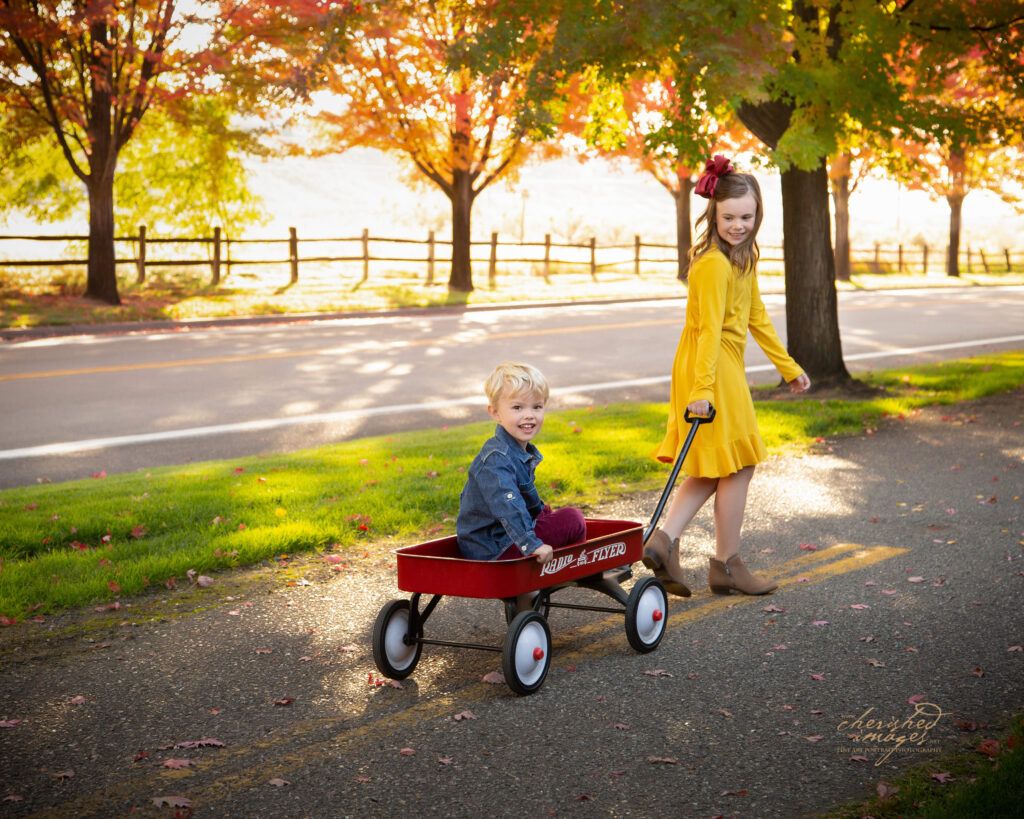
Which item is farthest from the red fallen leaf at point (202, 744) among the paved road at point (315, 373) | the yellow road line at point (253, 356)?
the yellow road line at point (253, 356)

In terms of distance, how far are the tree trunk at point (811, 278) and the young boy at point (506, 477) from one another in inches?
326

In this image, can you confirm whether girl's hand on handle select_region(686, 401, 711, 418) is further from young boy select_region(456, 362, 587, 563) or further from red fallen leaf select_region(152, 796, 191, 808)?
red fallen leaf select_region(152, 796, 191, 808)

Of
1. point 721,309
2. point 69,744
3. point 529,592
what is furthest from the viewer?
point 721,309

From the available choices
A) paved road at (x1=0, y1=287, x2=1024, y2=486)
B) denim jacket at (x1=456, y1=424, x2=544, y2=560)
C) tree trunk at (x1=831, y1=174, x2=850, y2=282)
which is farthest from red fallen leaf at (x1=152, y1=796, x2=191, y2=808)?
tree trunk at (x1=831, y1=174, x2=850, y2=282)

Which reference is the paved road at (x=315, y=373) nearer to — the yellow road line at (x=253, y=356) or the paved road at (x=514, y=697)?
the yellow road line at (x=253, y=356)

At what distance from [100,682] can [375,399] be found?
25.8ft

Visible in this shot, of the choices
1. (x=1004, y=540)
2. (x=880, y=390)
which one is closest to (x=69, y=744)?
(x=1004, y=540)

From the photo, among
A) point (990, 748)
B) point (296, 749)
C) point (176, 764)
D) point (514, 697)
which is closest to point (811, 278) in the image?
point (514, 697)

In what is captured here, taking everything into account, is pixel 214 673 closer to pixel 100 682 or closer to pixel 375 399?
pixel 100 682

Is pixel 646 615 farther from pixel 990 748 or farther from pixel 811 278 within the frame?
pixel 811 278

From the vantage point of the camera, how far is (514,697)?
4520mm

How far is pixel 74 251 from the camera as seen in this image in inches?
1224

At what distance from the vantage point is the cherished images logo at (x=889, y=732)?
3.96 meters

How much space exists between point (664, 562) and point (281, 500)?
117 inches
